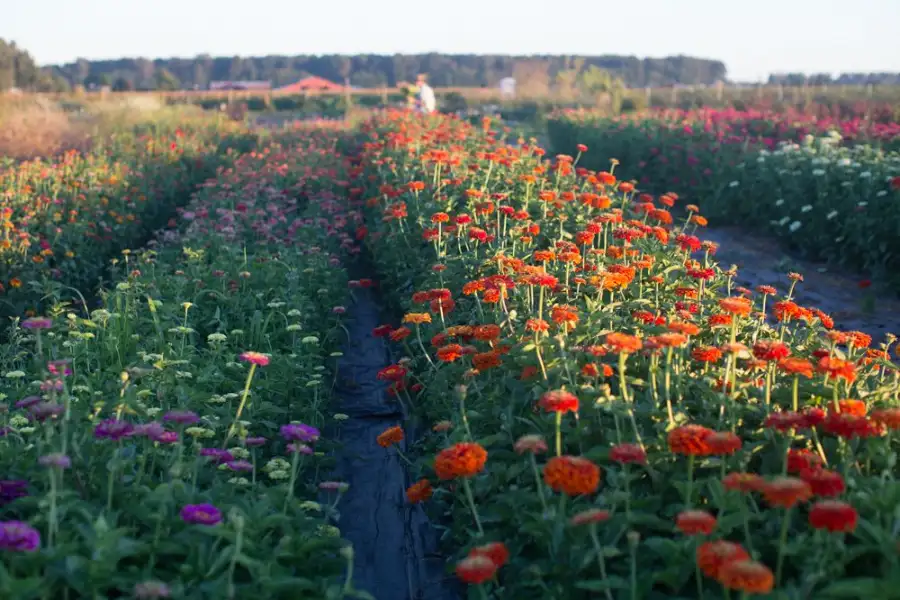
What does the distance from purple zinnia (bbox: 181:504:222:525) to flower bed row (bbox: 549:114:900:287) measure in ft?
20.7

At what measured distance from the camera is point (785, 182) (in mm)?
10219

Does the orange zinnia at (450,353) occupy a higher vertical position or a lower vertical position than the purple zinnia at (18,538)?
higher

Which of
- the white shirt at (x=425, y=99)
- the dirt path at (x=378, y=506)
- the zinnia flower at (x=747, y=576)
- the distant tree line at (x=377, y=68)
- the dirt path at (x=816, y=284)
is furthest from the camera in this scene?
the distant tree line at (x=377, y=68)

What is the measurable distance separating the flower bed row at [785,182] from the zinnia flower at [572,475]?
5.84 m

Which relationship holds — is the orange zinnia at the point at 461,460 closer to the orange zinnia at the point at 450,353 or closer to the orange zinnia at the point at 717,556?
the orange zinnia at the point at 717,556

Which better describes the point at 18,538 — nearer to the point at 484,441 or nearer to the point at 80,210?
the point at 484,441

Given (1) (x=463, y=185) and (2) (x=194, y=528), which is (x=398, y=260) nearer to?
(1) (x=463, y=185)

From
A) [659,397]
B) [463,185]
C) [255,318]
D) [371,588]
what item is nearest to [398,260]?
[463,185]

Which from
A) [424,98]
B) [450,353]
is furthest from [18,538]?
[424,98]

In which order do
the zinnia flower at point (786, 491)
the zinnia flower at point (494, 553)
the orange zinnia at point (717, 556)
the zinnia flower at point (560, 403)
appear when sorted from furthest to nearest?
1. the zinnia flower at point (560, 403)
2. the zinnia flower at point (494, 553)
3. the zinnia flower at point (786, 491)
4. the orange zinnia at point (717, 556)

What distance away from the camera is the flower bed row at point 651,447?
7.23ft

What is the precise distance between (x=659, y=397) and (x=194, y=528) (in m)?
1.59

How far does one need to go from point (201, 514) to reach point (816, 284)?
739 centimetres

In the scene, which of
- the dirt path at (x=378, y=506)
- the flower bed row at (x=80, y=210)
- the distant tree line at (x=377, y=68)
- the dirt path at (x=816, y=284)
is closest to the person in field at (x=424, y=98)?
the flower bed row at (x=80, y=210)
